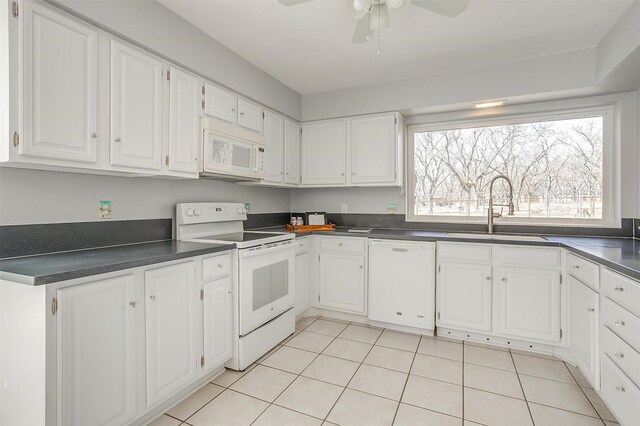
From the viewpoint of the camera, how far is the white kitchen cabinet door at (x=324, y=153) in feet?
11.6

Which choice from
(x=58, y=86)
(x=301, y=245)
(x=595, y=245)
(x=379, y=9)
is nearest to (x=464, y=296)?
(x=595, y=245)

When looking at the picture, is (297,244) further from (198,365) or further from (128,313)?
(128,313)

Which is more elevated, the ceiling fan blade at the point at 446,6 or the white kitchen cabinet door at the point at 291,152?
the ceiling fan blade at the point at 446,6

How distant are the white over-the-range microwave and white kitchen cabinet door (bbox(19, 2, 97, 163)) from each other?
77cm

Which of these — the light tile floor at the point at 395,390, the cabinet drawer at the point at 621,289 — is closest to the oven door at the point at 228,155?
the light tile floor at the point at 395,390

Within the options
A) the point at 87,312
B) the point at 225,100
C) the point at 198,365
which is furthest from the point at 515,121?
the point at 87,312


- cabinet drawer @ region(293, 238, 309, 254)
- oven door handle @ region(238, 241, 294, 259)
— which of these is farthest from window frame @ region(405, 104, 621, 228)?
oven door handle @ region(238, 241, 294, 259)

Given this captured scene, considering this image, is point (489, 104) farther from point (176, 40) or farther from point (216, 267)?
point (216, 267)

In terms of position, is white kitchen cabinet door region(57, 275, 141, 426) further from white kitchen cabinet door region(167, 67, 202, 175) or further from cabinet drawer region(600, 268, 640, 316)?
cabinet drawer region(600, 268, 640, 316)

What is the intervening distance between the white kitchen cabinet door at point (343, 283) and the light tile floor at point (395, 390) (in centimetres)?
51

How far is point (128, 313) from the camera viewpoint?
5.22 ft

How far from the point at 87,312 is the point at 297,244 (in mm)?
1928

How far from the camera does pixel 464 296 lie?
2.78m

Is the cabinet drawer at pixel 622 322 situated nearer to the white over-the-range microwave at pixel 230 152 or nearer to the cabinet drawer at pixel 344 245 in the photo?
the cabinet drawer at pixel 344 245
